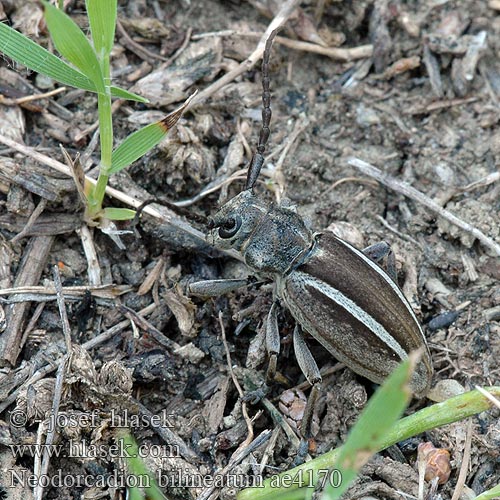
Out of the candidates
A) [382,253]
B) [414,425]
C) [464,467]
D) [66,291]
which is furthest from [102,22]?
[464,467]

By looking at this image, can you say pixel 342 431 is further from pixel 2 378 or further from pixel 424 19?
pixel 424 19

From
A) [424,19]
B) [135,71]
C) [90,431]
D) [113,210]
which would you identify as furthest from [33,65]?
[424,19]

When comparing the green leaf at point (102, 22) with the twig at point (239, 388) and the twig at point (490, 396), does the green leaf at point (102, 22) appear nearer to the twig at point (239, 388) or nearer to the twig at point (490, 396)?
the twig at point (239, 388)

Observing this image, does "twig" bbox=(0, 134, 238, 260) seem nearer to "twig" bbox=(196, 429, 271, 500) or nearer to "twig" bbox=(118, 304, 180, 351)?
"twig" bbox=(118, 304, 180, 351)

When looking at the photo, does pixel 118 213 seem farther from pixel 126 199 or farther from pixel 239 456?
pixel 239 456

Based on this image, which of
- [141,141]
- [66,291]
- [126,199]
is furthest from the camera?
[126,199]

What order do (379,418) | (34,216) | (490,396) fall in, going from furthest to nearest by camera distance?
(34,216) < (490,396) < (379,418)

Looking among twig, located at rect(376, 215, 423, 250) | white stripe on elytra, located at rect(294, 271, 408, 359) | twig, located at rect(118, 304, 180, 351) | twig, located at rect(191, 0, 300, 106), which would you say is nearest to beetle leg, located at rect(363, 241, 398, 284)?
twig, located at rect(376, 215, 423, 250)
